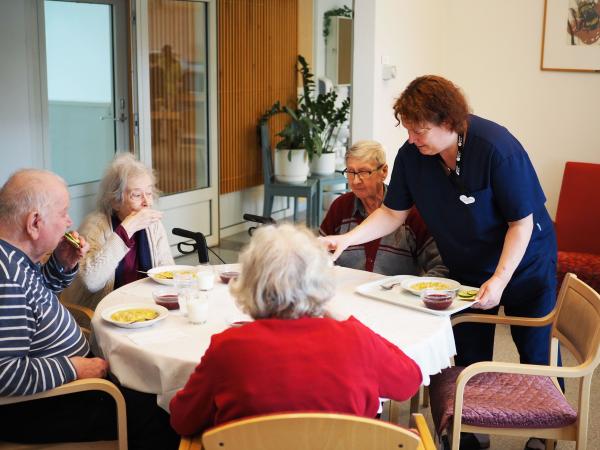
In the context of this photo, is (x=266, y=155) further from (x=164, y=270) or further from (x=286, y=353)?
(x=286, y=353)

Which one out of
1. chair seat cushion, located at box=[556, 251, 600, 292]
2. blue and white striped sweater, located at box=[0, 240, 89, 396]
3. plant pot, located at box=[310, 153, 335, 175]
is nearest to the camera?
blue and white striped sweater, located at box=[0, 240, 89, 396]

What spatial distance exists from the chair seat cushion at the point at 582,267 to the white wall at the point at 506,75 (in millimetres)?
788

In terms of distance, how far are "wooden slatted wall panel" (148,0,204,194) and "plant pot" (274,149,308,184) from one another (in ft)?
2.46

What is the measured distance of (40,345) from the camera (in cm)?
229

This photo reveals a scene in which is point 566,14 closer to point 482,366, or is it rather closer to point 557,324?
point 557,324

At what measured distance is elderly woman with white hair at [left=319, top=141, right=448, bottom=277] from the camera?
10.5 ft

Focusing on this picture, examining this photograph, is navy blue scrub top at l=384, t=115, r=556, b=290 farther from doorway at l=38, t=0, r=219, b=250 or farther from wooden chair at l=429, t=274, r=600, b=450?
doorway at l=38, t=0, r=219, b=250

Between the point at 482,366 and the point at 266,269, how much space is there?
932mm

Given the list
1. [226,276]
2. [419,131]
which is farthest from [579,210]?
[226,276]

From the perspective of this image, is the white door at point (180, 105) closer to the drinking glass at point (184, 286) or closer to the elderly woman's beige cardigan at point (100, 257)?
the elderly woman's beige cardigan at point (100, 257)

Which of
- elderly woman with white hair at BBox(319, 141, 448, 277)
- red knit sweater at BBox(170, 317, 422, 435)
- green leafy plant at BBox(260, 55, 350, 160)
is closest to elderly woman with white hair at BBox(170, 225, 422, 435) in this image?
red knit sweater at BBox(170, 317, 422, 435)

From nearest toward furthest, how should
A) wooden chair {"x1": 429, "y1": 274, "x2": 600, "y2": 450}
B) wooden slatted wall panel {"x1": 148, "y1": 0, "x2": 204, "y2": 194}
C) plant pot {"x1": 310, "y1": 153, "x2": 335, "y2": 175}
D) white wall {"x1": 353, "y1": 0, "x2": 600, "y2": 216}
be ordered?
1. wooden chair {"x1": 429, "y1": 274, "x2": 600, "y2": 450}
2. white wall {"x1": 353, "y1": 0, "x2": 600, "y2": 216}
3. wooden slatted wall panel {"x1": 148, "y1": 0, "x2": 204, "y2": 194}
4. plant pot {"x1": 310, "y1": 153, "x2": 335, "y2": 175}

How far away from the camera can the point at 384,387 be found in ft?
6.09

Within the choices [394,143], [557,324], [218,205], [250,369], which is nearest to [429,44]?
[394,143]
